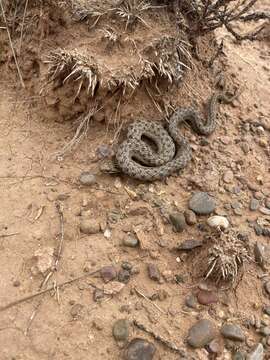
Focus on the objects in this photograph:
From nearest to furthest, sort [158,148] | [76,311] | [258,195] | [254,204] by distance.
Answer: [76,311] < [254,204] < [258,195] < [158,148]

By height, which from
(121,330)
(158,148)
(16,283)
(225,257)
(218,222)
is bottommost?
(16,283)

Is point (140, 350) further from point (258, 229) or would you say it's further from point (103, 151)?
point (103, 151)

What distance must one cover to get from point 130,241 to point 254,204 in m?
1.53

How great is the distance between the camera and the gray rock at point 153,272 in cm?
418

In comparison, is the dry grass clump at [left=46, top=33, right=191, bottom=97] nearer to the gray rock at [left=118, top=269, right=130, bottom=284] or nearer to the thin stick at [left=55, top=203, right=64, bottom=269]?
the thin stick at [left=55, top=203, right=64, bottom=269]

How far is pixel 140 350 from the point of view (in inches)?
143

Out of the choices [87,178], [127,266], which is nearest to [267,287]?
[127,266]

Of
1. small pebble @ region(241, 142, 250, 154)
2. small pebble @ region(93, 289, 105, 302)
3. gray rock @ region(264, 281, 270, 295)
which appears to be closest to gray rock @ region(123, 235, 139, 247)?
small pebble @ region(93, 289, 105, 302)

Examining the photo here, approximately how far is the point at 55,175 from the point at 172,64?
1864 millimetres

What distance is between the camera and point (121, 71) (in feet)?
16.3

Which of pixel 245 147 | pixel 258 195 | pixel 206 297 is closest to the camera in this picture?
pixel 206 297

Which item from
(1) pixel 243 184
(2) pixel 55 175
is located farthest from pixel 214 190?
(2) pixel 55 175

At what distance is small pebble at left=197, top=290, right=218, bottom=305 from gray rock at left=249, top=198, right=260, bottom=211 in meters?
1.22

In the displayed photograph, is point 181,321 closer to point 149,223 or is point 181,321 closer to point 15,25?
point 149,223
